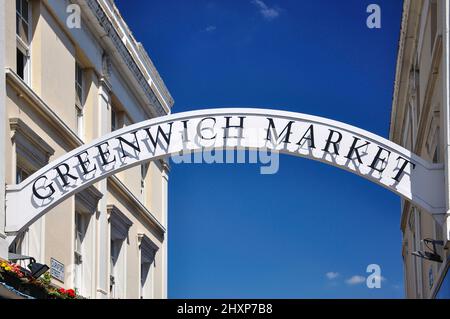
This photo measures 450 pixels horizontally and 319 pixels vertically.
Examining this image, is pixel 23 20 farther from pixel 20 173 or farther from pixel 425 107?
pixel 425 107

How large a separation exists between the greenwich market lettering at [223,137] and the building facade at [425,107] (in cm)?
97

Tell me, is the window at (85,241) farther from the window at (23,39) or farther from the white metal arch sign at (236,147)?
the white metal arch sign at (236,147)

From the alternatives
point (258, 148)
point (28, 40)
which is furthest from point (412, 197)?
point (28, 40)

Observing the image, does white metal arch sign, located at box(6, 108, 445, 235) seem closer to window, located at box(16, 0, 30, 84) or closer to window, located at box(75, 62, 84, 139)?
window, located at box(16, 0, 30, 84)

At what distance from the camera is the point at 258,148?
48.3ft

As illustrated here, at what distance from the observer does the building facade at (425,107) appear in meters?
15.3

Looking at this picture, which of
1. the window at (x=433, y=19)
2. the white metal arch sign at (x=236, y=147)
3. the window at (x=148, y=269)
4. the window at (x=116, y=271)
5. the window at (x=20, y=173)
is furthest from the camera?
the window at (x=148, y=269)

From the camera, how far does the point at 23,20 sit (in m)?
19.5

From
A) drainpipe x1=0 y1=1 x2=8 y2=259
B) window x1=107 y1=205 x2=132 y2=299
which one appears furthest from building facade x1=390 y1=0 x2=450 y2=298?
window x1=107 y1=205 x2=132 y2=299

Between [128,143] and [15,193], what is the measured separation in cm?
183

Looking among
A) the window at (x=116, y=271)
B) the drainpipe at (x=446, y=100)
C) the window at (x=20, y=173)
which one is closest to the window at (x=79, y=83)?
the window at (x=20, y=173)

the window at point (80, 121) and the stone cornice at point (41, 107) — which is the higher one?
the window at point (80, 121)
